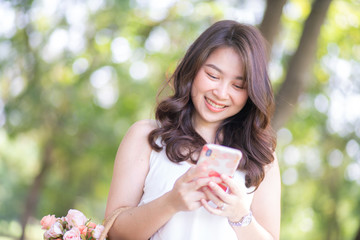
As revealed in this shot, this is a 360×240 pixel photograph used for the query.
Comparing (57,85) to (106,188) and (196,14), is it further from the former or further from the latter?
(106,188)

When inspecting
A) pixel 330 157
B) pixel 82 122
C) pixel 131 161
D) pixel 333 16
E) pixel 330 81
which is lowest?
pixel 330 157

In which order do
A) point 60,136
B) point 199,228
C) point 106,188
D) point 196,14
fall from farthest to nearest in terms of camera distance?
point 106,188, point 60,136, point 196,14, point 199,228

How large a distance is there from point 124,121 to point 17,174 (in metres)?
11.3

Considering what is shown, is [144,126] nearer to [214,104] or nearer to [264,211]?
[214,104]

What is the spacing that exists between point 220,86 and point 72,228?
1024 millimetres

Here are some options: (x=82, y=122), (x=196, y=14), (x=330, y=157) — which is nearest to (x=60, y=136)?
(x=82, y=122)

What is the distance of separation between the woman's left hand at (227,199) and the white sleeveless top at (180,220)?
9.3 inches

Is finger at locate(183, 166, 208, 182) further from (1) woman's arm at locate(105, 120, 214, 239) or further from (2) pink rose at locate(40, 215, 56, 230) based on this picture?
(2) pink rose at locate(40, 215, 56, 230)

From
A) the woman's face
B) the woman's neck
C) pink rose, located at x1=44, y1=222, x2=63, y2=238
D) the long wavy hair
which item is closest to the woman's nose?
the woman's face

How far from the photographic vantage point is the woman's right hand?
2.06 m

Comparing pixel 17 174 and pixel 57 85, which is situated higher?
pixel 57 85

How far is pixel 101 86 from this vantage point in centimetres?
1149

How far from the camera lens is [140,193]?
8.24 feet

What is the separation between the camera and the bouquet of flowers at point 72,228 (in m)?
2.31
